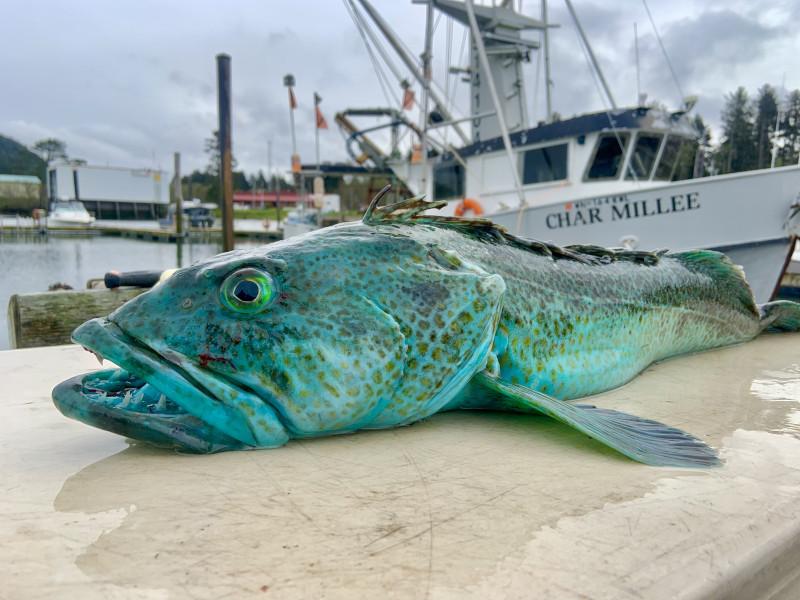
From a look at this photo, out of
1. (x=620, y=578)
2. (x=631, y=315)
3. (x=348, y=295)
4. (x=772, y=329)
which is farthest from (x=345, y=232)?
(x=772, y=329)

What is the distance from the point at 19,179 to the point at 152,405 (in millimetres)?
92826

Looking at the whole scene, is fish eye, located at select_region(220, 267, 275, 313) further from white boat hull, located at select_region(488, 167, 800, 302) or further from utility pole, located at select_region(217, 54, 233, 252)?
utility pole, located at select_region(217, 54, 233, 252)

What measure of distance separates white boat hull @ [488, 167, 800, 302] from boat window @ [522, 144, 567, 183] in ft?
7.11

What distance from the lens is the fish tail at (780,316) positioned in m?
4.20

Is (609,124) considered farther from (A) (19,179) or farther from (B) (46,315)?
(A) (19,179)

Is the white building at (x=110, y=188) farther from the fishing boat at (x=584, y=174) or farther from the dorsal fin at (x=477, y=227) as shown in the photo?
the dorsal fin at (x=477, y=227)

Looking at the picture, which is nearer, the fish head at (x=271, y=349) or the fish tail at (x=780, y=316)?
the fish head at (x=271, y=349)

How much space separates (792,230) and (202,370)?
378 inches

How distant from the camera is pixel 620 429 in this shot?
2041 mm

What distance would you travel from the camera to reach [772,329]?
430 centimetres

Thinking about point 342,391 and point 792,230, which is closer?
point 342,391

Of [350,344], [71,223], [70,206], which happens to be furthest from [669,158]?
[70,206]

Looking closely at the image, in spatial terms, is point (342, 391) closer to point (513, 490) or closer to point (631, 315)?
point (513, 490)

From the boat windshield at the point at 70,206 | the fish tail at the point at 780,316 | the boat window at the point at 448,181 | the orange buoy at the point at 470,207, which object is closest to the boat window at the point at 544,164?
the orange buoy at the point at 470,207
